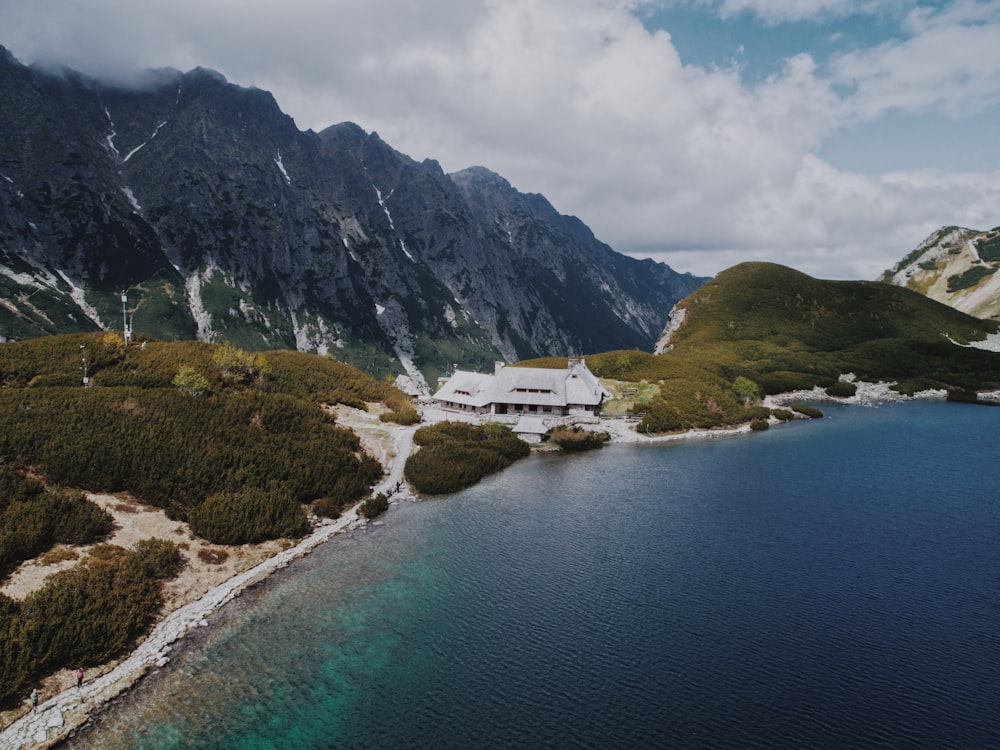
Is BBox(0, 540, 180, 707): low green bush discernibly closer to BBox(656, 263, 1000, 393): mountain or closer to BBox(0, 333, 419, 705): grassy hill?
BBox(0, 333, 419, 705): grassy hill

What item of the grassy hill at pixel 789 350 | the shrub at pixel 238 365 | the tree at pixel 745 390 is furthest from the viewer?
the tree at pixel 745 390

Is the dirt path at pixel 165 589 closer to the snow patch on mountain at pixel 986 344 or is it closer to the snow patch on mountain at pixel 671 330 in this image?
the snow patch on mountain at pixel 671 330

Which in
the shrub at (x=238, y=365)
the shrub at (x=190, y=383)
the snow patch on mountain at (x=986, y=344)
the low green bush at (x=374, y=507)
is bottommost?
the low green bush at (x=374, y=507)

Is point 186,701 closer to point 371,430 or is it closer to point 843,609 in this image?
point 843,609

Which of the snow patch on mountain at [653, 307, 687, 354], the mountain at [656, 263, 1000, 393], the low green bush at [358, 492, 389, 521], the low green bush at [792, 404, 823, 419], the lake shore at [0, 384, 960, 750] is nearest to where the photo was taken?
the lake shore at [0, 384, 960, 750]

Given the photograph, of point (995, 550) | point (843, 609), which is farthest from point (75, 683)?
point (995, 550)

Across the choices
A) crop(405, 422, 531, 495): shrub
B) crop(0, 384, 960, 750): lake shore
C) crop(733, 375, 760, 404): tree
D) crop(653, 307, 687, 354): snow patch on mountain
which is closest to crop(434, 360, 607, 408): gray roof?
crop(405, 422, 531, 495): shrub

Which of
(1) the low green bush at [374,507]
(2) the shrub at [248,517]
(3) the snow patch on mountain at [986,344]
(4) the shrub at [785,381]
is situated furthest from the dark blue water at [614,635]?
(3) the snow patch on mountain at [986,344]
